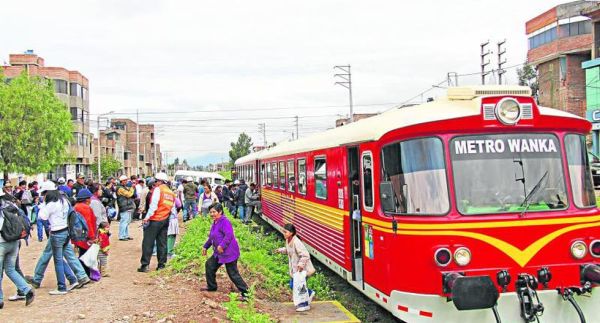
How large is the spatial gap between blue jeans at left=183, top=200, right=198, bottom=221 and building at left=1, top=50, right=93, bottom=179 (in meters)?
32.5

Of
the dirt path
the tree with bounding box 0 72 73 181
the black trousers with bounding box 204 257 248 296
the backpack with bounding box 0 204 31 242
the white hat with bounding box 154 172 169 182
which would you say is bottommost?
the dirt path

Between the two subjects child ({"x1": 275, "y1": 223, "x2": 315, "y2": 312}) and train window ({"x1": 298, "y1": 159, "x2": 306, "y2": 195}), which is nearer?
child ({"x1": 275, "y1": 223, "x2": 315, "y2": 312})

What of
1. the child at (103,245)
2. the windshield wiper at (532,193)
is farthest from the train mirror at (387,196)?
the child at (103,245)

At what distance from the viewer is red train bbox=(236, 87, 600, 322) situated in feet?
19.5

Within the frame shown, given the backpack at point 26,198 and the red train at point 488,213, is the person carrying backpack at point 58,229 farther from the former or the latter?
the backpack at point 26,198

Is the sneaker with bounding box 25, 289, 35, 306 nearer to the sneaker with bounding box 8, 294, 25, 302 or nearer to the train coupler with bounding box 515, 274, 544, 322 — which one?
the sneaker with bounding box 8, 294, 25, 302

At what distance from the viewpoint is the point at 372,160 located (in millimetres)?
7457

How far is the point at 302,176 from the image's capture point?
12820 mm

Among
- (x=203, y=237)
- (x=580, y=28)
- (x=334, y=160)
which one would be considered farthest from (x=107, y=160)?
(x=334, y=160)

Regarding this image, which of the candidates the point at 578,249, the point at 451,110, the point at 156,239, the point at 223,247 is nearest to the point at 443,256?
the point at 578,249

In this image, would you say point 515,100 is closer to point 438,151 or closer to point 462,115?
point 462,115

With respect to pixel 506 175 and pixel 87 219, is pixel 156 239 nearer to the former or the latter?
pixel 87 219

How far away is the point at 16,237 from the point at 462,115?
6139mm

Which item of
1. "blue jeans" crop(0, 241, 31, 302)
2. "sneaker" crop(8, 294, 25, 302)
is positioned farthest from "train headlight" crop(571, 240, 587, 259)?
"sneaker" crop(8, 294, 25, 302)
